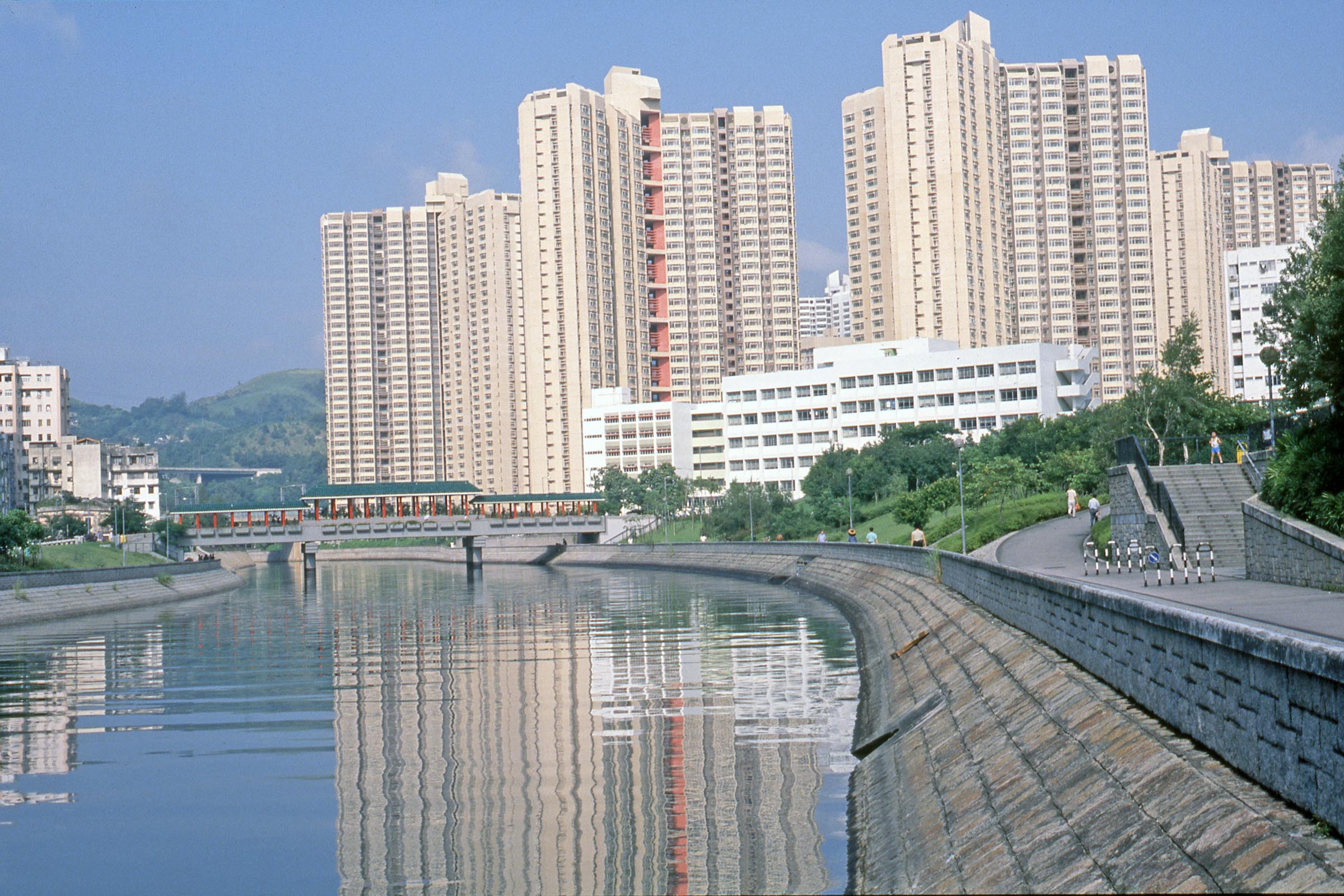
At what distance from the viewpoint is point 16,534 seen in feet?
253

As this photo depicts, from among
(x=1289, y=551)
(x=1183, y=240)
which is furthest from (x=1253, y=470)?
(x=1183, y=240)

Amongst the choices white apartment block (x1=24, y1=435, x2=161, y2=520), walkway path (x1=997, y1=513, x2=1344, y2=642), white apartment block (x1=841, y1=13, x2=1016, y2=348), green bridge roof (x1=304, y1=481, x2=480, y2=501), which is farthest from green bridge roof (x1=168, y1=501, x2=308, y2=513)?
walkway path (x1=997, y1=513, x2=1344, y2=642)

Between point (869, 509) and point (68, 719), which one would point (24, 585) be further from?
point (869, 509)

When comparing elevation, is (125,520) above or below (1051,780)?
above

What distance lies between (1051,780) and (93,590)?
222 ft

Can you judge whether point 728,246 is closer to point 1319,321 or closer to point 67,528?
point 67,528

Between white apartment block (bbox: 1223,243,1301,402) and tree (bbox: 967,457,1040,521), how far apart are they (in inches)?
1893

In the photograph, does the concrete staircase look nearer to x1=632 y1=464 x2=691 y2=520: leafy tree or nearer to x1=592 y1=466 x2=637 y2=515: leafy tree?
x1=632 y1=464 x2=691 y2=520: leafy tree

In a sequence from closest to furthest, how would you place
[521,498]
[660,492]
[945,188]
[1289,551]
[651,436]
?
1. [1289,551]
2. [521,498]
3. [660,492]
4. [945,188]
5. [651,436]

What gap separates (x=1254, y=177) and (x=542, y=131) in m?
103

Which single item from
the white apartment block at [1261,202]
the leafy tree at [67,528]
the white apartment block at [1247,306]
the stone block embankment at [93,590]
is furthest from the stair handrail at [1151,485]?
the white apartment block at [1261,202]

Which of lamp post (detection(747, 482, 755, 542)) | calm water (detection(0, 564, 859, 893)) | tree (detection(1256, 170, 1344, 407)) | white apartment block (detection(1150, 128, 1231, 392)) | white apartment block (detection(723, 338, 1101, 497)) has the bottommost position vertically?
calm water (detection(0, 564, 859, 893))

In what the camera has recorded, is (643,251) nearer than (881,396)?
No

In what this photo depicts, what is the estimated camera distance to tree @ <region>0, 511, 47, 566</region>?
252ft
